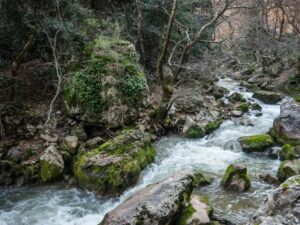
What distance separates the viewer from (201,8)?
54.7ft

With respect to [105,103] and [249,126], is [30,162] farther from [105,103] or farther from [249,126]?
[249,126]

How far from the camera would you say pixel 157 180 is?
7758 mm

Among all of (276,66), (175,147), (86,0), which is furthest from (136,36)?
(276,66)

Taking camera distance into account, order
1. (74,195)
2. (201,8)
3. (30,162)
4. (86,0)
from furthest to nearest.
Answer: (201,8), (86,0), (30,162), (74,195)

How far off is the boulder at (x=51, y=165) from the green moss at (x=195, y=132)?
4.54 metres

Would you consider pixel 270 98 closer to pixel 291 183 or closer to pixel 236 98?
pixel 236 98

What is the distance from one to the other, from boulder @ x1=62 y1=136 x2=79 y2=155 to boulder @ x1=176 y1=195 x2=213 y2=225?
12.1 ft

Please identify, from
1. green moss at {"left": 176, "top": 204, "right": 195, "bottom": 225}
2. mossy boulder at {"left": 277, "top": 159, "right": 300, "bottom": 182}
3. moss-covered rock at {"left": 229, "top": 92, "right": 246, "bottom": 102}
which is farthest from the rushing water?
moss-covered rock at {"left": 229, "top": 92, "right": 246, "bottom": 102}

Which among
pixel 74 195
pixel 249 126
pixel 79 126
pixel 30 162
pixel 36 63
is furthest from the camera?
pixel 249 126

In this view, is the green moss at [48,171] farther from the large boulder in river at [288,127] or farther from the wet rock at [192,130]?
the large boulder in river at [288,127]

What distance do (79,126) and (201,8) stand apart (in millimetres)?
10792

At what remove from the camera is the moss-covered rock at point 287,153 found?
339 inches

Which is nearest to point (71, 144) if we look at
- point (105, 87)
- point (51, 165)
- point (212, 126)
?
point (51, 165)

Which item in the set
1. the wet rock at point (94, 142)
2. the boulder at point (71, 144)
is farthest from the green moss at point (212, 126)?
the boulder at point (71, 144)
